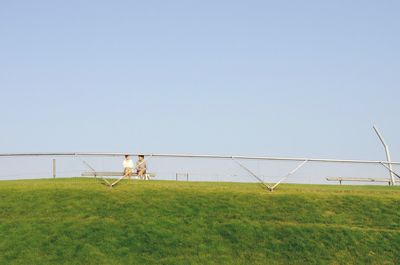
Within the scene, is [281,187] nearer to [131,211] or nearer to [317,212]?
[317,212]

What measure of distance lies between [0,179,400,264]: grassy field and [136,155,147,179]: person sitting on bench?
5.64 feet

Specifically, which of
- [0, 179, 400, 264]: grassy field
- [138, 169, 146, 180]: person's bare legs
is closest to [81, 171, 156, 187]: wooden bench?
[138, 169, 146, 180]: person's bare legs

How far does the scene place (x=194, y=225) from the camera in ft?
67.2

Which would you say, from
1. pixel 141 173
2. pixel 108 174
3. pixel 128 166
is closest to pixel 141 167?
pixel 141 173

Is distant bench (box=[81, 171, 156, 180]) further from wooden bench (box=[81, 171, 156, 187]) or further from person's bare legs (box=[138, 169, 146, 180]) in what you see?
person's bare legs (box=[138, 169, 146, 180])

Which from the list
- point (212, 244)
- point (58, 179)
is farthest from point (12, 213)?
point (212, 244)

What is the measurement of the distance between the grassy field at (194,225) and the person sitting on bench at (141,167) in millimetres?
1718

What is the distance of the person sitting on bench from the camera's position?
2667 cm

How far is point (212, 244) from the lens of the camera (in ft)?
62.7

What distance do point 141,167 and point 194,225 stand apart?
24.5ft

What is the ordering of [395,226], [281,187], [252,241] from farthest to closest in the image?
[281,187] < [395,226] < [252,241]

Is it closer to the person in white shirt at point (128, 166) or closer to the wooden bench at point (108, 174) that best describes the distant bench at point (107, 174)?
the wooden bench at point (108, 174)

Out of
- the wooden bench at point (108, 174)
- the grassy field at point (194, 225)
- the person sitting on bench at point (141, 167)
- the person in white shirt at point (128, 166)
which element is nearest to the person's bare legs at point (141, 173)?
the person sitting on bench at point (141, 167)

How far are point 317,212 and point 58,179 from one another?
13947 millimetres
